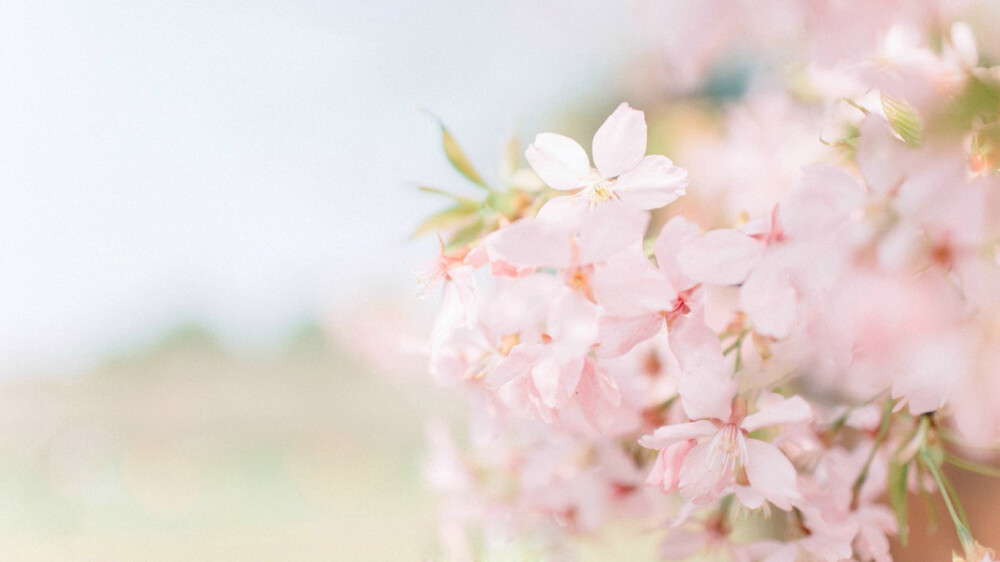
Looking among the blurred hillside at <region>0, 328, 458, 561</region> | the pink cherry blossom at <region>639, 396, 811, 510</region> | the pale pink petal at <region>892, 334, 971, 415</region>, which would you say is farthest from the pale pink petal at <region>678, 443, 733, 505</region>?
the blurred hillside at <region>0, 328, 458, 561</region>

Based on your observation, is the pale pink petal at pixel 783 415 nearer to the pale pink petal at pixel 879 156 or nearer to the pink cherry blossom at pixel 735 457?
the pink cherry blossom at pixel 735 457

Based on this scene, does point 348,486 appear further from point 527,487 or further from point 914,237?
point 914,237

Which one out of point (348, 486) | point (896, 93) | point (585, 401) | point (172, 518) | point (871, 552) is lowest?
point (348, 486)

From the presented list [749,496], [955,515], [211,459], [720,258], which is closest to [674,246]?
[720,258]

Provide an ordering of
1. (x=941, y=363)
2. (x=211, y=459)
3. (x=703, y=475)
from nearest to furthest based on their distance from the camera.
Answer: (x=941, y=363)
(x=703, y=475)
(x=211, y=459)

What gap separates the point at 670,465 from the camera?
0.39 metres

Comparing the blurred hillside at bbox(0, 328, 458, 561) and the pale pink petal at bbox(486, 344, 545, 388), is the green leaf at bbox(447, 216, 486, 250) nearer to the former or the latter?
the pale pink petal at bbox(486, 344, 545, 388)

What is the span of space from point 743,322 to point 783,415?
95mm

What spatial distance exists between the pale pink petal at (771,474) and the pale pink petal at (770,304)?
3.1 inches

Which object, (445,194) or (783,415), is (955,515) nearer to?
(783,415)

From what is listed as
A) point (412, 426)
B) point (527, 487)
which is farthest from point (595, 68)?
point (527, 487)

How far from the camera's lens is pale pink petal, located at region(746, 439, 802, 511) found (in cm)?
36

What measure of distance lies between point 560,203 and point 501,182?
0.13 metres

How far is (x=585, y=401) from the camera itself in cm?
38
